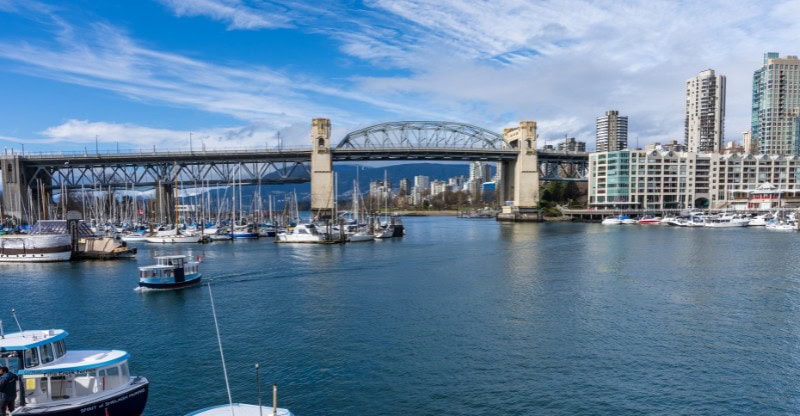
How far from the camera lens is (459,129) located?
455 feet

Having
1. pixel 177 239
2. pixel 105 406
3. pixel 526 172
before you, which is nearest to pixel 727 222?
pixel 526 172

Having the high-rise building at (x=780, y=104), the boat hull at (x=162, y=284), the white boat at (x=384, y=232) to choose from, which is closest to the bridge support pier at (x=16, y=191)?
the white boat at (x=384, y=232)

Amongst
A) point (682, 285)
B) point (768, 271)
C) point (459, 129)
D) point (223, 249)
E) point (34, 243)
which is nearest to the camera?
point (682, 285)

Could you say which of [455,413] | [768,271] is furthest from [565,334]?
[768,271]

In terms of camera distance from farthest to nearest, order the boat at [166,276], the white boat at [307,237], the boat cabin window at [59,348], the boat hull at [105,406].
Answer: the white boat at [307,237] < the boat at [166,276] < the boat cabin window at [59,348] < the boat hull at [105,406]

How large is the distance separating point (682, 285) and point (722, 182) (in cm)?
11024

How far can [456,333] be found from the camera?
2319 centimetres

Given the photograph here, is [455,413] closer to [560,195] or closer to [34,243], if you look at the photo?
[34,243]

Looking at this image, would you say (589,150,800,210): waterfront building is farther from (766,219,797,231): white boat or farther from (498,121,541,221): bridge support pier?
(766,219,797,231): white boat

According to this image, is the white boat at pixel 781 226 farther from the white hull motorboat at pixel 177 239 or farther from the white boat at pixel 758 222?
the white hull motorboat at pixel 177 239

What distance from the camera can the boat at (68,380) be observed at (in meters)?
13.0

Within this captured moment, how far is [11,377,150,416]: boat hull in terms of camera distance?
12742mm

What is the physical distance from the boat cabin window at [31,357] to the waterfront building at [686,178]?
409 feet

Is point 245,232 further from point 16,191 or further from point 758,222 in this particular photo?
point 758,222
